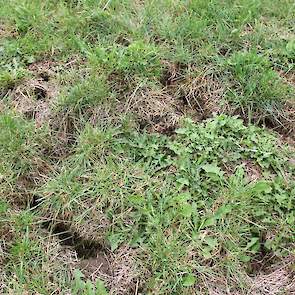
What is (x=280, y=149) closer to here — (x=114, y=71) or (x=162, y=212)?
(x=162, y=212)

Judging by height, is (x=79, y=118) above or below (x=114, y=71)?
below

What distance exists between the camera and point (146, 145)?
8.68 feet

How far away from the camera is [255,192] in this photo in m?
2.41

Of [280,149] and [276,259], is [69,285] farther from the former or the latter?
[280,149]

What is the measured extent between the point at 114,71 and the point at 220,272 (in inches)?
51.1

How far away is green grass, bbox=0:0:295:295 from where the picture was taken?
2273 millimetres

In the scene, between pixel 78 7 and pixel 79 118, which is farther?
pixel 78 7

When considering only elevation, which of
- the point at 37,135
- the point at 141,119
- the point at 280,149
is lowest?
the point at 37,135

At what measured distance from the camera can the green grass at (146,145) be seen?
7.46 ft

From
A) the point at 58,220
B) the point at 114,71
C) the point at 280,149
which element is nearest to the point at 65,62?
the point at 114,71

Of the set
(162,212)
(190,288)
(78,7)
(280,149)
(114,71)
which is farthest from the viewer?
(78,7)

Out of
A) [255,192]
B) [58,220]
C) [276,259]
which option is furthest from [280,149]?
[58,220]

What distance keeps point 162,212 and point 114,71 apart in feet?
3.09

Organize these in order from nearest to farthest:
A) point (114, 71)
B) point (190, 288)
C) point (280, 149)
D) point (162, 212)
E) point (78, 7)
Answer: point (190, 288) → point (162, 212) → point (280, 149) → point (114, 71) → point (78, 7)
